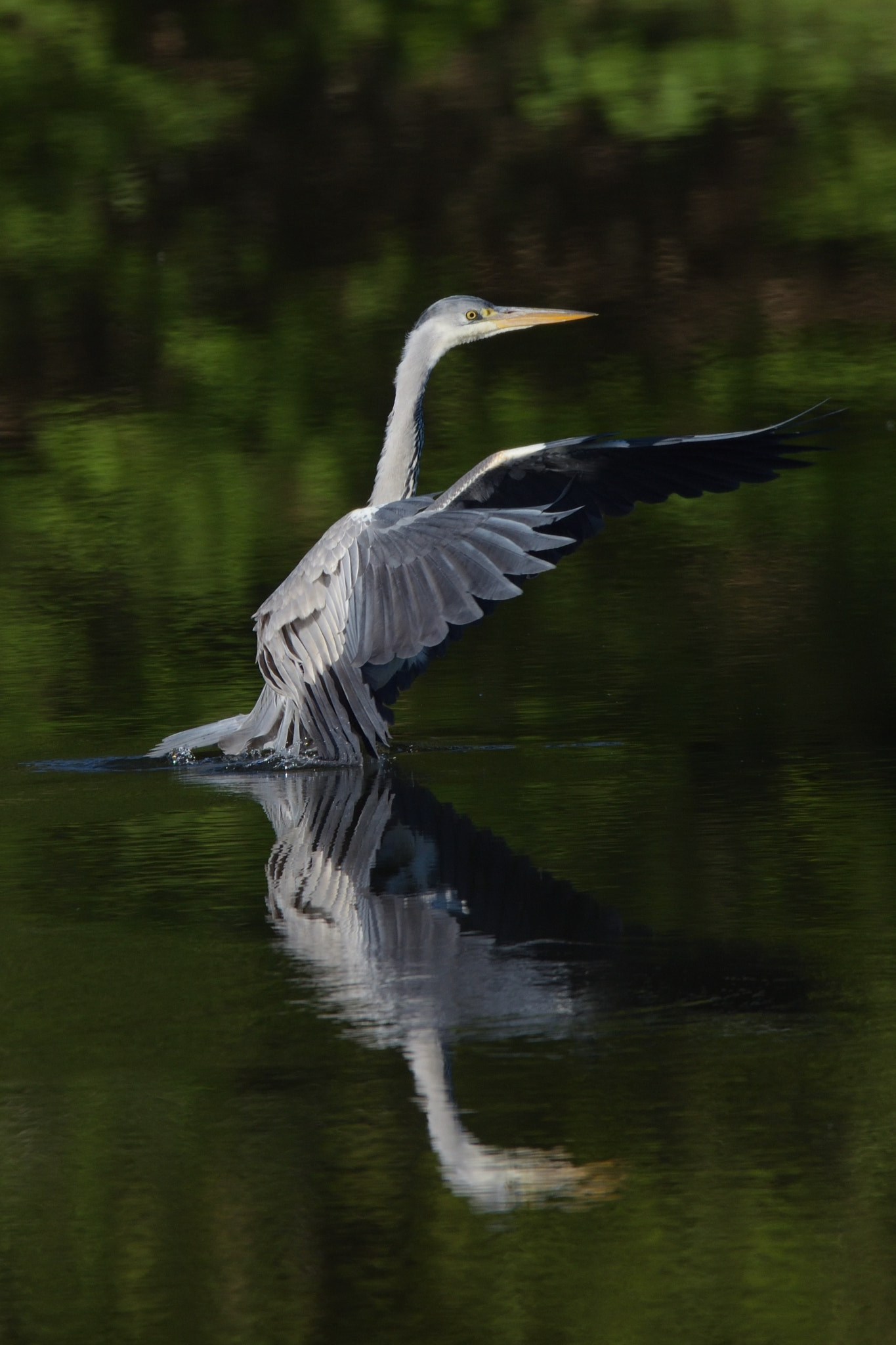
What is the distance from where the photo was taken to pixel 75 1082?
15.1ft

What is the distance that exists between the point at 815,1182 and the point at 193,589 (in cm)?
796

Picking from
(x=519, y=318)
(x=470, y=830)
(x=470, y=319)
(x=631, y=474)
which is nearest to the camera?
(x=470, y=830)

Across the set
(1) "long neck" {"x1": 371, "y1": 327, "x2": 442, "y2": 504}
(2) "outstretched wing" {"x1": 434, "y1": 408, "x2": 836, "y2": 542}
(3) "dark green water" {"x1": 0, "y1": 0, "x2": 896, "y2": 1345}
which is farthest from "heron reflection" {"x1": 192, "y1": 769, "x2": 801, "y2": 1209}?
(1) "long neck" {"x1": 371, "y1": 327, "x2": 442, "y2": 504}

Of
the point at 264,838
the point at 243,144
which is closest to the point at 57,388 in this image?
the point at 243,144

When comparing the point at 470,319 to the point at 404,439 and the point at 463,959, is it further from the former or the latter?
the point at 463,959

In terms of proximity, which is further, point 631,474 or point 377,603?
point 631,474

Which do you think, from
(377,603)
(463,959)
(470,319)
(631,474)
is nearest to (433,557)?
(377,603)

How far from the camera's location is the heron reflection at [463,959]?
413cm

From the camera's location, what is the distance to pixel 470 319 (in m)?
9.23

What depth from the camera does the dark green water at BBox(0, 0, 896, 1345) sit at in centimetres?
383

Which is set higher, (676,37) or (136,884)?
(676,37)

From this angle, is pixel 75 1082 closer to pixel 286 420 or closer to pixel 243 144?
pixel 286 420

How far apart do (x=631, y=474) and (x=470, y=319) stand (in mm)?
1297

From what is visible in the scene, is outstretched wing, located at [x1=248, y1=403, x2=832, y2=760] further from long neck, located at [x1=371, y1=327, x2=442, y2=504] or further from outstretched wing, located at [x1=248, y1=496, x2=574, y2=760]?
long neck, located at [x1=371, y1=327, x2=442, y2=504]
